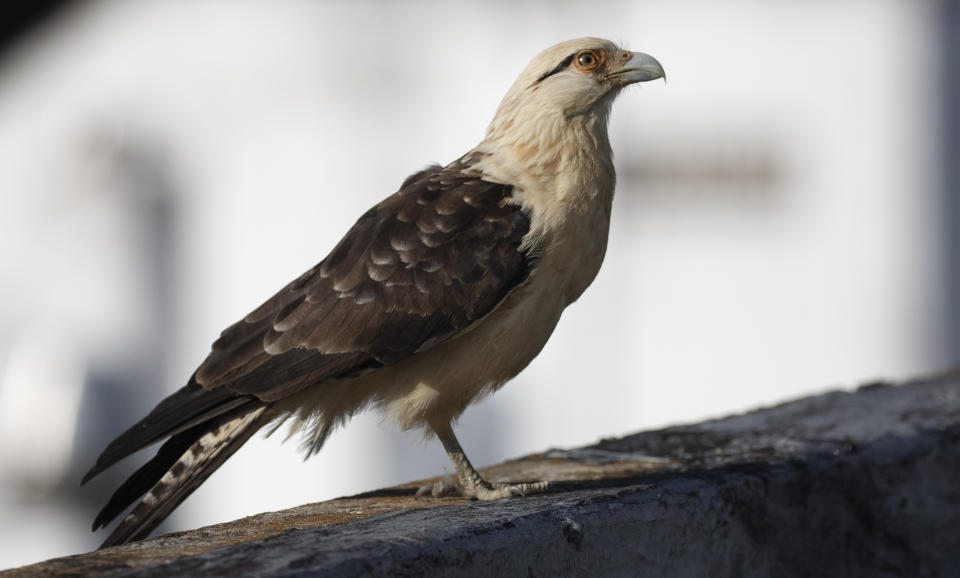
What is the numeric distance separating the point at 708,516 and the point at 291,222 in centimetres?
969

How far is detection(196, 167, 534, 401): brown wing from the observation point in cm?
400

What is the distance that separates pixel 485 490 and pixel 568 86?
1503mm

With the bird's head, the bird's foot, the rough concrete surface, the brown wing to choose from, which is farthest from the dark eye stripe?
the bird's foot

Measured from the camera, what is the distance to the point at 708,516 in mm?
3654

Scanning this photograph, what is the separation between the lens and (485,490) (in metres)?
4.03

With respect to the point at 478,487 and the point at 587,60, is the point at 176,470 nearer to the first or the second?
the point at 478,487

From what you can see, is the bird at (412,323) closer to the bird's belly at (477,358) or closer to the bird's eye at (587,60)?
the bird's belly at (477,358)

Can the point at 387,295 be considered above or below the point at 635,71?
below

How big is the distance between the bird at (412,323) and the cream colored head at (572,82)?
88 mm

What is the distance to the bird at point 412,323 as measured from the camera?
3934mm

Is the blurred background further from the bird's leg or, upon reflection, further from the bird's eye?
the bird's leg

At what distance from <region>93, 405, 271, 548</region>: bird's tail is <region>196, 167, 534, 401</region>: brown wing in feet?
0.55

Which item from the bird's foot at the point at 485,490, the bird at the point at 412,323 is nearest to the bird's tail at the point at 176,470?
the bird at the point at 412,323

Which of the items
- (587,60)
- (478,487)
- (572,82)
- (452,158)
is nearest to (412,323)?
(478,487)
